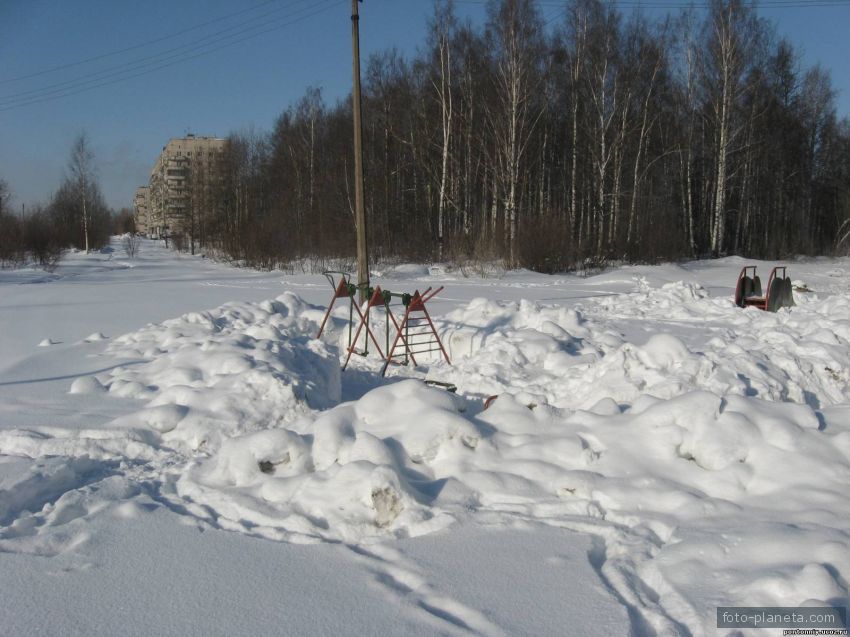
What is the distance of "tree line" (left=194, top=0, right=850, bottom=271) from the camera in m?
24.2

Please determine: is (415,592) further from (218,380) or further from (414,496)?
(218,380)

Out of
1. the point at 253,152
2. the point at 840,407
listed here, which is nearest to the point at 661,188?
the point at 253,152

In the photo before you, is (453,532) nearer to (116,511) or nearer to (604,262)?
(116,511)

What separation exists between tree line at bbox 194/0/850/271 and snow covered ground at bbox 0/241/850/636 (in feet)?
50.8

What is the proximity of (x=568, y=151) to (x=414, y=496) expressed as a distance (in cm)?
2813

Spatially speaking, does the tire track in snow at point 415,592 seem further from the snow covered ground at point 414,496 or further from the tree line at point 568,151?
the tree line at point 568,151

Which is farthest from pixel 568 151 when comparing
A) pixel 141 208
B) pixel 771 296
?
pixel 141 208

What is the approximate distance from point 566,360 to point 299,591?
5289 millimetres

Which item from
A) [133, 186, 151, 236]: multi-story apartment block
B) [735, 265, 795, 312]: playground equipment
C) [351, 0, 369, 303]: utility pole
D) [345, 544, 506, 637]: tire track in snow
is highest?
[133, 186, 151, 236]: multi-story apartment block

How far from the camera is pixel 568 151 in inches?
1167

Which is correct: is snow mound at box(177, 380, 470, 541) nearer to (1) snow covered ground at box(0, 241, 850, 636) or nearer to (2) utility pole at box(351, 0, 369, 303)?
(1) snow covered ground at box(0, 241, 850, 636)

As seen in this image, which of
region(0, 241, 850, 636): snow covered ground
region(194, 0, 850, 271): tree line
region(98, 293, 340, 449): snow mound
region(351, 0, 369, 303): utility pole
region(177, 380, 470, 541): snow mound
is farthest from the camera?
region(194, 0, 850, 271): tree line

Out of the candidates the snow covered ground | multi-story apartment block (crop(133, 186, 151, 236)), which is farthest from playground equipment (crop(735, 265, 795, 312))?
multi-story apartment block (crop(133, 186, 151, 236))

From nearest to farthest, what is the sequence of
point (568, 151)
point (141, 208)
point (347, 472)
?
1. point (347, 472)
2. point (568, 151)
3. point (141, 208)
